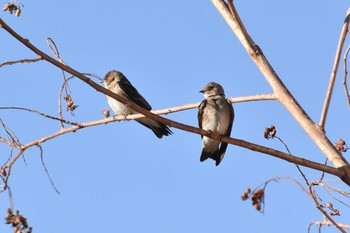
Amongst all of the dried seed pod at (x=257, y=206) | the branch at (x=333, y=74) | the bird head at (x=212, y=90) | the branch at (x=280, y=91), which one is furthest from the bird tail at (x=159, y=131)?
the dried seed pod at (x=257, y=206)

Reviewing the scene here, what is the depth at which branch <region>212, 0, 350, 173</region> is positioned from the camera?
13.1 feet

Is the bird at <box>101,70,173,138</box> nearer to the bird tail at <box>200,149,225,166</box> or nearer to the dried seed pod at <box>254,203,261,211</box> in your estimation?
the bird tail at <box>200,149,225,166</box>

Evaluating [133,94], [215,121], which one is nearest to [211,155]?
[215,121]

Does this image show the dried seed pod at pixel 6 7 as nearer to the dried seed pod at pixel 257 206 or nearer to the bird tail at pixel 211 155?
the dried seed pod at pixel 257 206

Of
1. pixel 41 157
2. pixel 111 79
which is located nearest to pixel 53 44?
pixel 41 157

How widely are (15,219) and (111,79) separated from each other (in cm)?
737

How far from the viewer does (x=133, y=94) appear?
9984 millimetres

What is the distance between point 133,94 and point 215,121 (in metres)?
2.76

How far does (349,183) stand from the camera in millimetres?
3822

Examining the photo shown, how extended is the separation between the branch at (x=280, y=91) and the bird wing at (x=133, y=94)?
16.4ft

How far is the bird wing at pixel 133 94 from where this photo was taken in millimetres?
9764

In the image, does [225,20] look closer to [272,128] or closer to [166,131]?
[272,128]

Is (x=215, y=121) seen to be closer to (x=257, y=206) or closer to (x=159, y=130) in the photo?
(x=159, y=130)

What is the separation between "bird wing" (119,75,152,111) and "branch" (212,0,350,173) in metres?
5.00
